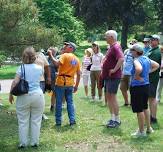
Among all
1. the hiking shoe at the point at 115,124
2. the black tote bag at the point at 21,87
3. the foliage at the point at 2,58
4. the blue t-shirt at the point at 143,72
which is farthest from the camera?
the hiking shoe at the point at 115,124

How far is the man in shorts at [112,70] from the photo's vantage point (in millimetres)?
9883

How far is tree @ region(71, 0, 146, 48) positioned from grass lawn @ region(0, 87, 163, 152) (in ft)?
120

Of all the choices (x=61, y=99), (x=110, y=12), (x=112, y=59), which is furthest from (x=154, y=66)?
(x=110, y=12)

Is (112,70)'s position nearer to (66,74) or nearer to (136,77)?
(66,74)

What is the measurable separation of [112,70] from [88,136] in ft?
4.71

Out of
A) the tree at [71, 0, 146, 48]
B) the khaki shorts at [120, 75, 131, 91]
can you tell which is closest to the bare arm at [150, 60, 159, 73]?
the khaki shorts at [120, 75, 131, 91]

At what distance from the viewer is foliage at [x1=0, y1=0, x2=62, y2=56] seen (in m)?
9.88

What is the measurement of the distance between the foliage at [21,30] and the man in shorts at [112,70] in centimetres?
129

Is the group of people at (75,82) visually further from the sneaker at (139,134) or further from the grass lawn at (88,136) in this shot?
the grass lawn at (88,136)

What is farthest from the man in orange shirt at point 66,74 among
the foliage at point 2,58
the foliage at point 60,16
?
the foliage at point 60,16

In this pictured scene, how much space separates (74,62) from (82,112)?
2.62m

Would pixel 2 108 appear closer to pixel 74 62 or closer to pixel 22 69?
pixel 74 62

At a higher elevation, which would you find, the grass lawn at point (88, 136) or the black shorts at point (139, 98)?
the black shorts at point (139, 98)

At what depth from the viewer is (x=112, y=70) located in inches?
388
